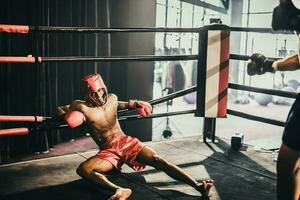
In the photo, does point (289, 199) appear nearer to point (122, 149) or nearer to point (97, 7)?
point (122, 149)

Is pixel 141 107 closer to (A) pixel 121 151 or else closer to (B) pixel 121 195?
(A) pixel 121 151

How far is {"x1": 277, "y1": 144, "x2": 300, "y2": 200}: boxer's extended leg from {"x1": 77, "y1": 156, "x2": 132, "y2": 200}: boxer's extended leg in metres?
0.85

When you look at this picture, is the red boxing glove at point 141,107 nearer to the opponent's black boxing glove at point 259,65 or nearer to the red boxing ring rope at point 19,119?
the red boxing ring rope at point 19,119

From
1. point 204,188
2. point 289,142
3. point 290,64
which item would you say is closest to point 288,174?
point 289,142

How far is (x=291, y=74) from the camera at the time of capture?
1195 centimetres

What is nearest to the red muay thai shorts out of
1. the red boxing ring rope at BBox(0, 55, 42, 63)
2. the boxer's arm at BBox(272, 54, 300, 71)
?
the red boxing ring rope at BBox(0, 55, 42, 63)

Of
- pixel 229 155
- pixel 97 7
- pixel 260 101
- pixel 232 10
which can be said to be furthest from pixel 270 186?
pixel 232 10

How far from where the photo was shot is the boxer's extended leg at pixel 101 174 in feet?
7.06

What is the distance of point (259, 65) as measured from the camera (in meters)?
2.07

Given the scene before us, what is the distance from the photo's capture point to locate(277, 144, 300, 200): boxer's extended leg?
175 centimetres

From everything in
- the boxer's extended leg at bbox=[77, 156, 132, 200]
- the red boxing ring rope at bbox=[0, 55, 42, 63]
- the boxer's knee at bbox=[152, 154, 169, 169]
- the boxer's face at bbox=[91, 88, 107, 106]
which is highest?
the red boxing ring rope at bbox=[0, 55, 42, 63]

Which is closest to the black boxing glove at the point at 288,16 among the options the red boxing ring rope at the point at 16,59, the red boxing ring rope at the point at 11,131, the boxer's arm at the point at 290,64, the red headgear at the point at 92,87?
the boxer's arm at the point at 290,64

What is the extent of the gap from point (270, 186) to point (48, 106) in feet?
8.96

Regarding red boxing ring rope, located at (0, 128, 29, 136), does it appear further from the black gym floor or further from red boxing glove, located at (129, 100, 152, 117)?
red boxing glove, located at (129, 100, 152, 117)
